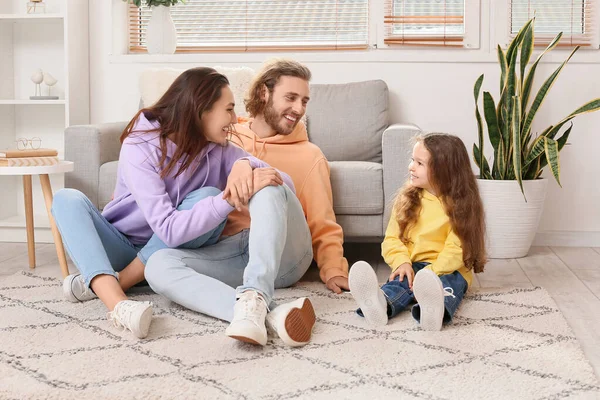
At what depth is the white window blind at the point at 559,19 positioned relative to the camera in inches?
142

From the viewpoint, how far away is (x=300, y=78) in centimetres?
258

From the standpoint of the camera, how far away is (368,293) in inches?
78.2

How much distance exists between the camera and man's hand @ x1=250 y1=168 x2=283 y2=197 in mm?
1994

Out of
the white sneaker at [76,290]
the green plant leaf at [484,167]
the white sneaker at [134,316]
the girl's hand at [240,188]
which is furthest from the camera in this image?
the green plant leaf at [484,167]

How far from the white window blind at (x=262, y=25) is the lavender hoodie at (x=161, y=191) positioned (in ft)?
5.51

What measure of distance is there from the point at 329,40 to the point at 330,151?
75cm

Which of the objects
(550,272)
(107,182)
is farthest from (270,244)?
(550,272)

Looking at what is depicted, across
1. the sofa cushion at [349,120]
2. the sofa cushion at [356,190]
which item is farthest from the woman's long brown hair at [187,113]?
the sofa cushion at [349,120]

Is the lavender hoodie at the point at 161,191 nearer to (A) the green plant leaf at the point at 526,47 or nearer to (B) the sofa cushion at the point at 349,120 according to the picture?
(B) the sofa cushion at the point at 349,120

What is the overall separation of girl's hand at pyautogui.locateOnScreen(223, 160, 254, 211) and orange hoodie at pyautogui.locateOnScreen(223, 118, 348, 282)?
0.42 m

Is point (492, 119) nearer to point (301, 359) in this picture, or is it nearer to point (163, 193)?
point (163, 193)

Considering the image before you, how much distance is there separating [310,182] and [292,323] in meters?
0.89

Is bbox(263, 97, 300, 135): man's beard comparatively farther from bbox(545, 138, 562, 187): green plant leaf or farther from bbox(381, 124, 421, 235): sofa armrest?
bbox(545, 138, 562, 187): green plant leaf

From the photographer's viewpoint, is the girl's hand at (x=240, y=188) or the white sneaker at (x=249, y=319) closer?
the white sneaker at (x=249, y=319)
